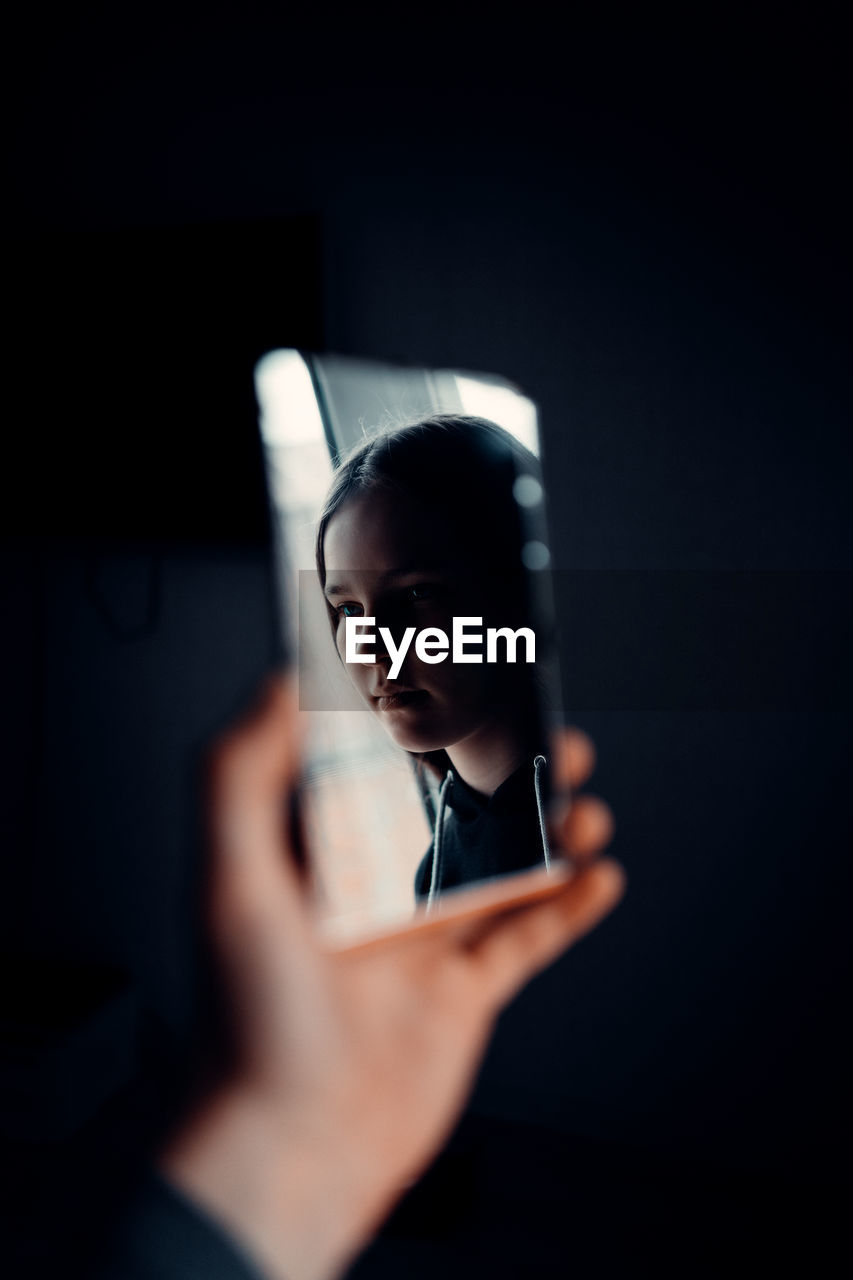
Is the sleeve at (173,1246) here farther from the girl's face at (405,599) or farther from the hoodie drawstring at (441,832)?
the girl's face at (405,599)

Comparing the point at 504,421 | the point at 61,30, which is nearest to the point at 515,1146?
the point at 504,421

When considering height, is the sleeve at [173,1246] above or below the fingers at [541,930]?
below

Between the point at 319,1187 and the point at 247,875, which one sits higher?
the point at 247,875

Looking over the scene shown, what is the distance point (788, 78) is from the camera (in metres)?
0.94

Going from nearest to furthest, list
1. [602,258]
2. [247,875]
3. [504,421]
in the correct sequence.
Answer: [247,875] < [504,421] < [602,258]

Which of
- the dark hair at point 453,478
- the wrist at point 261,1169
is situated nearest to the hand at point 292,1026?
the wrist at point 261,1169

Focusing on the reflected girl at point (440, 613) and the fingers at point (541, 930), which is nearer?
the reflected girl at point (440, 613)

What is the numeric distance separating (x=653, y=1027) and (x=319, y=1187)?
0.55 metres

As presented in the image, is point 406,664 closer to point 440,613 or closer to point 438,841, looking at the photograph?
point 440,613

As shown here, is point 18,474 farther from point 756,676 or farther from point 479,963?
point 756,676

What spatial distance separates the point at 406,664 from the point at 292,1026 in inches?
14.3

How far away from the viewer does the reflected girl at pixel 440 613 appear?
751 millimetres

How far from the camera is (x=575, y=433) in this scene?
106 centimetres

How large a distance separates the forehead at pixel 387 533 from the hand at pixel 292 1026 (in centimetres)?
16
